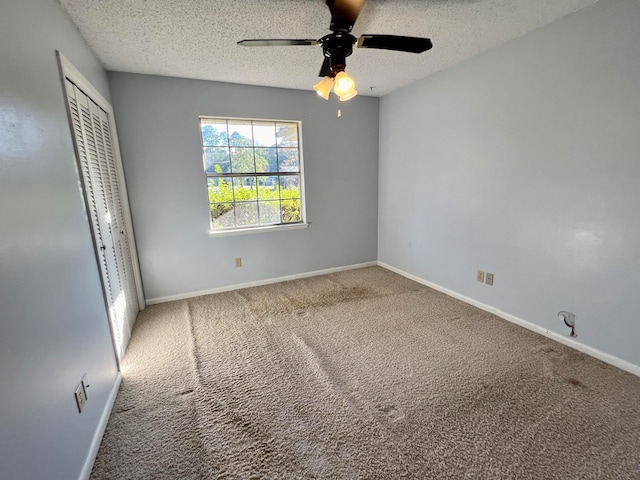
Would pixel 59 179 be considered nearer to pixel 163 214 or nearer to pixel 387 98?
pixel 163 214

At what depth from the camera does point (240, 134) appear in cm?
338

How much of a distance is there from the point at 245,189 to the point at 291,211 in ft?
2.13

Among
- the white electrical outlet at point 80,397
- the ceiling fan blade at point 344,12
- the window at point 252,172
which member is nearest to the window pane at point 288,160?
the window at point 252,172

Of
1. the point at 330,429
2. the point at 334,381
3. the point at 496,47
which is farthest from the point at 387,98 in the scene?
the point at 330,429

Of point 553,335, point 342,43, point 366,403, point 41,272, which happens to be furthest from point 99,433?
point 553,335

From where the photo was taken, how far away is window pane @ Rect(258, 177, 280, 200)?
3.57m

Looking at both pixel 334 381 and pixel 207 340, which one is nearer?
pixel 334 381

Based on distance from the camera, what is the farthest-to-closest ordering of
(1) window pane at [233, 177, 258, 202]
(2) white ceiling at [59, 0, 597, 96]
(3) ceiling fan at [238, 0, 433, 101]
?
1. (1) window pane at [233, 177, 258, 202]
2. (2) white ceiling at [59, 0, 597, 96]
3. (3) ceiling fan at [238, 0, 433, 101]

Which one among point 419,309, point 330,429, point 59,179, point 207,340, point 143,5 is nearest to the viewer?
point 59,179

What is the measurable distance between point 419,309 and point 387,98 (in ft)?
8.92

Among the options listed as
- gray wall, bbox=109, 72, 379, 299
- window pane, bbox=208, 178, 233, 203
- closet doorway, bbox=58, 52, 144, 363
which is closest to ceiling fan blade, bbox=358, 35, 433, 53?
closet doorway, bbox=58, 52, 144, 363

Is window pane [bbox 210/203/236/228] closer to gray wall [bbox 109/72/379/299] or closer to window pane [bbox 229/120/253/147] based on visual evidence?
gray wall [bbox 109/72/379/299]

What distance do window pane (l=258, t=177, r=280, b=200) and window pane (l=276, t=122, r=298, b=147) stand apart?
456 mm

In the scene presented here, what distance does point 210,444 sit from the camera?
58.0 inches
